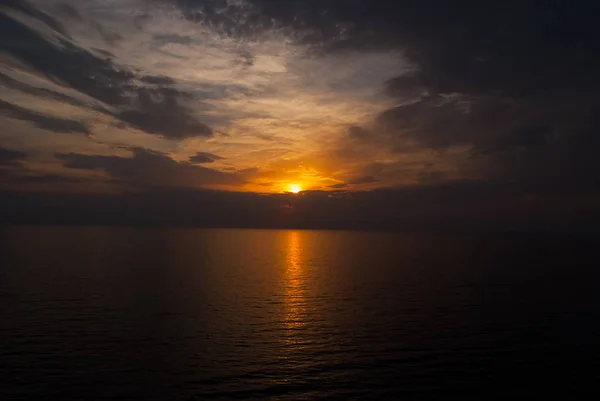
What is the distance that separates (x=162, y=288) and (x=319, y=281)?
3525 cm

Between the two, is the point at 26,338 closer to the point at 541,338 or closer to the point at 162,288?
the point at 162,288

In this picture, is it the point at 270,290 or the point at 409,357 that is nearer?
the point at 409,357

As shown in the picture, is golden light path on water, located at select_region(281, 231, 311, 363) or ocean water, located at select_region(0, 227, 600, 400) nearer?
ocean water, located at select_region(0, 227, 600, 400)

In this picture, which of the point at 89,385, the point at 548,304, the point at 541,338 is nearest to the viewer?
the point at 89,385

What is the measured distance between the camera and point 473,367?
40.6m

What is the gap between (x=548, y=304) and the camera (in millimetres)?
70188

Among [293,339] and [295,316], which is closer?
[293,339]

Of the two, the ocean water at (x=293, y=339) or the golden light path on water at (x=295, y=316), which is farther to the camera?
the golden light path on water at (x=295, y=316)

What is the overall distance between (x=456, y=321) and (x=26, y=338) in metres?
51.5

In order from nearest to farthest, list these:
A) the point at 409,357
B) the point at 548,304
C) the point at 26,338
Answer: the point at 409,357 → the point at 26,338 → the point at 548,304

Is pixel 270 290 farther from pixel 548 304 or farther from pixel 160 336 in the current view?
pixel 548 304

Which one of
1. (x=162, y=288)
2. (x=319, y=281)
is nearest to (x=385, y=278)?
(x=319, y=281)

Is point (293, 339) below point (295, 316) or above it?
below

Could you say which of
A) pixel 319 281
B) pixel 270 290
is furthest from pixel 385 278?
pixel 270 290
